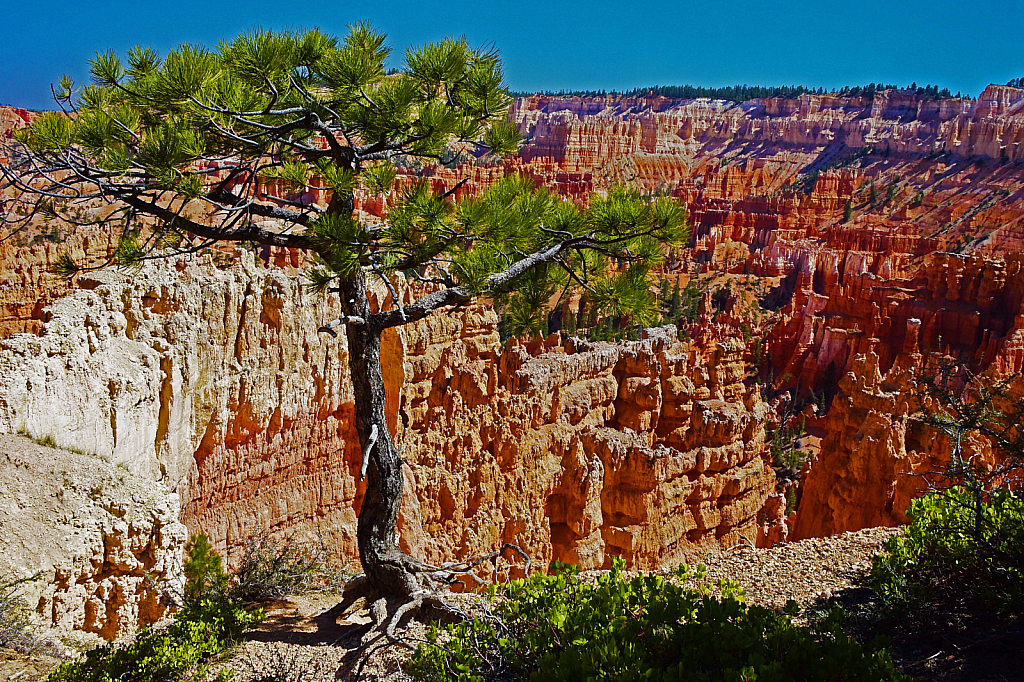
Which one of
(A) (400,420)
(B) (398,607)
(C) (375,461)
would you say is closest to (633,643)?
(B) (398,607)

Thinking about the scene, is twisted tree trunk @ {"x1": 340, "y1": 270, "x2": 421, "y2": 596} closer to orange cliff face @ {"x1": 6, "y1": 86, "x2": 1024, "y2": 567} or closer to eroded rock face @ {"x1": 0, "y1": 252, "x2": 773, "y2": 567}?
orange cliff face @ {"x1": 6, "y1": 86, "x2": 1024, "y2": 567}

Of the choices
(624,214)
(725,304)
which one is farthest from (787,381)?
(624,214)

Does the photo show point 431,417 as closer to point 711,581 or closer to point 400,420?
point 400,420

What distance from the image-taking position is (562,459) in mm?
11695

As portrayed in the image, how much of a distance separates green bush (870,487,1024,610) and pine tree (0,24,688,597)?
2290 millimetres

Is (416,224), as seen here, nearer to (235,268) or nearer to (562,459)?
(235,268)

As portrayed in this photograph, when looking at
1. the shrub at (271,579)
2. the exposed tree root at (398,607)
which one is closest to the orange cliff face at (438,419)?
the shrub at (271,579)

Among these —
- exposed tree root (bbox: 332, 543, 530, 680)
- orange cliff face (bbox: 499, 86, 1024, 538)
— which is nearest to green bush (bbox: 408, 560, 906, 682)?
exposed tree root (bbox: 332, 543, 530, 680)

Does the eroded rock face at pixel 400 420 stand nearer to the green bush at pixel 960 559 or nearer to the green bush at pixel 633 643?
the green bush at pixel 633 643

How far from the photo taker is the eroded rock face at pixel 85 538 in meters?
4.96

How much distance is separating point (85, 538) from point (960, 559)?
5952mm

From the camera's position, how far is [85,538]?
5215mm

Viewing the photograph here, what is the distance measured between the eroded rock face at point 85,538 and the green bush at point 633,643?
3.43 m

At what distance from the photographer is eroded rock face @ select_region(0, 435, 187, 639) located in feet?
16.3
